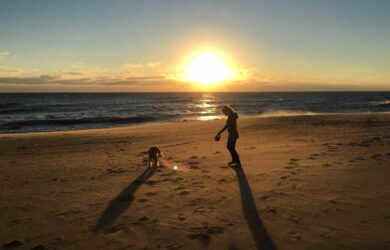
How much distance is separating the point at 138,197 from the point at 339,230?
11.3ft

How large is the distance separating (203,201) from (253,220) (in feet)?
3.69

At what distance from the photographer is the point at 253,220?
16.7 ft

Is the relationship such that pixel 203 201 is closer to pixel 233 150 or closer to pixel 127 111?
pixel 233 150

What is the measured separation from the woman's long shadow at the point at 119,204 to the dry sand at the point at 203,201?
18mm

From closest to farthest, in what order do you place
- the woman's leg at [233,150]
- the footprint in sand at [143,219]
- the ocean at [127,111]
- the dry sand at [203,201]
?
the dry sand at [203,201] → the footprint in sand at [143,219] → the woman's leg at [233,150] → the ocean at [127,111]

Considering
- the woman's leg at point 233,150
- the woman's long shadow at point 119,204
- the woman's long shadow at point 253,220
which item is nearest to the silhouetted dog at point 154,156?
the woman's long shadow at point 119,204

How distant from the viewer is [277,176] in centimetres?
739

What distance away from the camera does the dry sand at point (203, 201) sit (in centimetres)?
454

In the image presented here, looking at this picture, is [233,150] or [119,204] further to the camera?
[233,150]

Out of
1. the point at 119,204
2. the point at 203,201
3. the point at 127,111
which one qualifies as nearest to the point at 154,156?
the point at 119,204

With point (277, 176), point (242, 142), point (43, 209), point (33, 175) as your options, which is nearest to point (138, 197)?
point (43, 209)

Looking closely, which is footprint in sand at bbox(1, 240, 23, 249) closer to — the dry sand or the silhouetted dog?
the dry sand

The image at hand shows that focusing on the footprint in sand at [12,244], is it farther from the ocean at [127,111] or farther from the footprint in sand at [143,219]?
the ocean at [127,111]

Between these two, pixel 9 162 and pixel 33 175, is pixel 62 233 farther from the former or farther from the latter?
pixel 9 162
